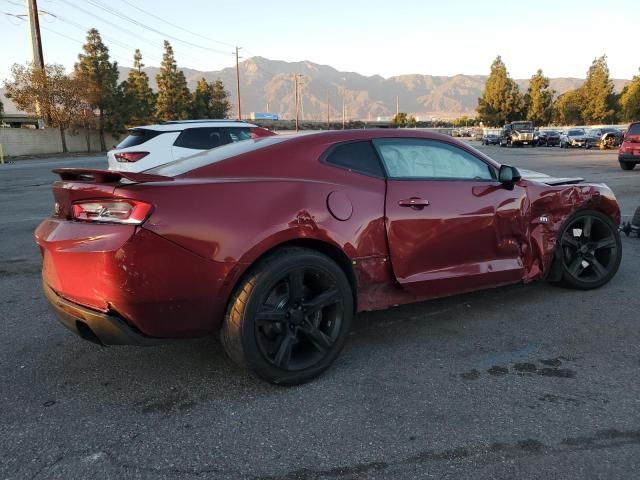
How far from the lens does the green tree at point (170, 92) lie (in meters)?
58.4

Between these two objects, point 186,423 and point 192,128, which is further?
point 192,128

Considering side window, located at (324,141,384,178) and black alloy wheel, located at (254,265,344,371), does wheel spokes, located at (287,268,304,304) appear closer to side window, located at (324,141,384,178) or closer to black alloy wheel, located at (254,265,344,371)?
black alloy wheel, located at (254,265,344,371)

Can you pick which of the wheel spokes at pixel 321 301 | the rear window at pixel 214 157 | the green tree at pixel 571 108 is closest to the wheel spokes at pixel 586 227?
the wheel spokes at pixel 321 301

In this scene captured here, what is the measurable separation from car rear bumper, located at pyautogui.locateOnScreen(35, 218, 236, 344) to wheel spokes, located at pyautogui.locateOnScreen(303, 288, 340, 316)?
1.68 feet

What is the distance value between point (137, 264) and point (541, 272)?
3319 mm

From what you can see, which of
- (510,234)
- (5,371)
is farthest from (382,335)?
(5,371)

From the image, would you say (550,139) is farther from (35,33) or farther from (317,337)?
(317,337)

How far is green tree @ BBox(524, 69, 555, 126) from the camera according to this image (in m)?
70.1

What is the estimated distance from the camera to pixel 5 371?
344cm

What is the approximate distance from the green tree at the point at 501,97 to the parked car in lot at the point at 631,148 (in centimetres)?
5835

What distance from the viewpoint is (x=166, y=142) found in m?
9.40

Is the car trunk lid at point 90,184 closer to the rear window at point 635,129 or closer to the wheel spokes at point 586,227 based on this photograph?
the wheel spokes at point 586,227

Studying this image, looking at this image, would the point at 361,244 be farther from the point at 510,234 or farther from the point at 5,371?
the point at 5,371

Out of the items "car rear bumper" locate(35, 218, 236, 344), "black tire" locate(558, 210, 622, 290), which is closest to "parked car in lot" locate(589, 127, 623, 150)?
"black tire" locate(558, 210, 622, 290)
